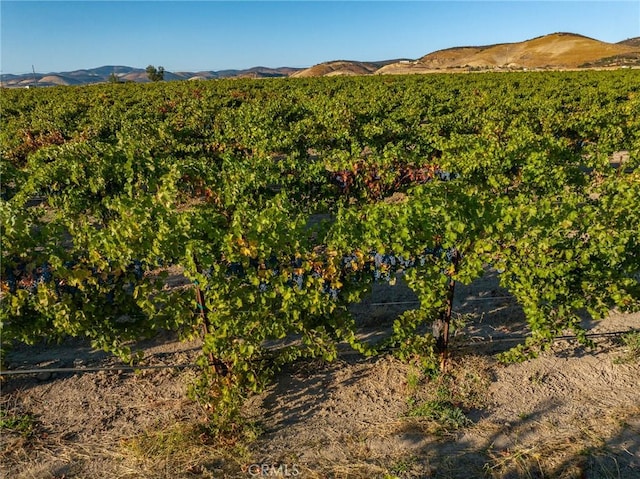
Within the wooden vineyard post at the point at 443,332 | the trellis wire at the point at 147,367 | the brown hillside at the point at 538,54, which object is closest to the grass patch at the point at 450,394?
the wooden vineyard post at the point at 443,332

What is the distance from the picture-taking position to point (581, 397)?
554cm

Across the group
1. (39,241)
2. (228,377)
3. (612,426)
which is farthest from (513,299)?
(39,241)

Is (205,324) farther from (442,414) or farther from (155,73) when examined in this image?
(155,73)

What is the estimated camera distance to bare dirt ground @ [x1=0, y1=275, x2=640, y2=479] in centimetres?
467

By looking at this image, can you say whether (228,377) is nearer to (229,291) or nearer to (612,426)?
(229,291)

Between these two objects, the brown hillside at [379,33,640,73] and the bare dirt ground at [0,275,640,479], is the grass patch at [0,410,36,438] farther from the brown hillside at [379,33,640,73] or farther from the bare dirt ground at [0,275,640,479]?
the brown hillside at [379,33,640,73]

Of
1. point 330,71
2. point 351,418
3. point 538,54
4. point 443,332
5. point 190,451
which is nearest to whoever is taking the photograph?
point 190,451

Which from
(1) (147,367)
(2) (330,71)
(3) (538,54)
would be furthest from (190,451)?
(2) (330,71)

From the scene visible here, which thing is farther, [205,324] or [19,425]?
[205,324]

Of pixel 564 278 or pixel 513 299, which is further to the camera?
pixel 513 299

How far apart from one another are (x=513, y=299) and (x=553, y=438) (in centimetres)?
298

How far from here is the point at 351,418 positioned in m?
5.35

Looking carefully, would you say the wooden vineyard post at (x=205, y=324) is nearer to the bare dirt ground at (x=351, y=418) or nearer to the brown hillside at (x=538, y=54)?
the bare dirt ground at (x=351, y=418)

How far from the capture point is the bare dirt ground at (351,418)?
15.3 ft
